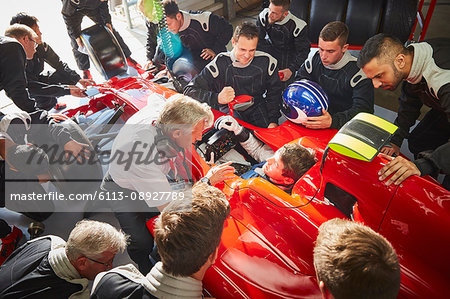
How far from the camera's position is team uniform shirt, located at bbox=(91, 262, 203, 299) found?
4.23ft

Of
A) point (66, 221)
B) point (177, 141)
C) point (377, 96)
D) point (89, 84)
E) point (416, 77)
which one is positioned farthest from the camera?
point (377, 96)

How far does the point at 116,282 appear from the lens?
147 cm

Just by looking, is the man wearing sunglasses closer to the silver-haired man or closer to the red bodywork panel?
the silver-haired man

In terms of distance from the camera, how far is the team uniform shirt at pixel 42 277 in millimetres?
1631

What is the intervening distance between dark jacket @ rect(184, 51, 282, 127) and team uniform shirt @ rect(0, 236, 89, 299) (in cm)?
194

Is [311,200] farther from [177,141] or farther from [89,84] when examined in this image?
[89,84]

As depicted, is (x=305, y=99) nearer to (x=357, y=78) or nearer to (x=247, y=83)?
(x=357, y=78)

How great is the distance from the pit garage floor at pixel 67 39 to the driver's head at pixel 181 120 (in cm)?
142

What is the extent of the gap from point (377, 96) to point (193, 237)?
4066 mm

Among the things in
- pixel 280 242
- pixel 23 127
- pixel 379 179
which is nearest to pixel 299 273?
pixel 280 242

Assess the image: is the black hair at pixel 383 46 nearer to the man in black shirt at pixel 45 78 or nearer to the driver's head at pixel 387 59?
the driver's head at pixel 387 59

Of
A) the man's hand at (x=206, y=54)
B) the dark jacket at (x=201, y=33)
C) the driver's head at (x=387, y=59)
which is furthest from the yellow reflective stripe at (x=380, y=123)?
the man's hand at (x=206, y=54)

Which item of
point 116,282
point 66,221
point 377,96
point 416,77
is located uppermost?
point 416,77

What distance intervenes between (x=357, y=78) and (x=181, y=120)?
6.17 feet
